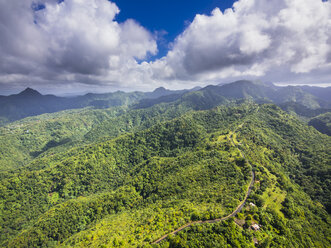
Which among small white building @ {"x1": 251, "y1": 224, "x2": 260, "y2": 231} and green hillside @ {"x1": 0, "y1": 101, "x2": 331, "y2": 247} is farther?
green hillside @ {"x1": 0, "y1": 101, "x2": 331, "y2": 247}

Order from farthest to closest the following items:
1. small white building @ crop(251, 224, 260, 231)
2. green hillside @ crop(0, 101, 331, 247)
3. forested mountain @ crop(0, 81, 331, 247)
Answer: green hillside @ crop(0, 101, 331, 247) → forested mountain @ crop(0, 81, 331, 247) → small white building @ crop(251, 224, 260, 231)

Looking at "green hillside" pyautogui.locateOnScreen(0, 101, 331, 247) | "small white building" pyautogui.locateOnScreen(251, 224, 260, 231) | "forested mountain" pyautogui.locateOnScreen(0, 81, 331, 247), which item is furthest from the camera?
"green hillside" pyautogui.locateOnScreen(0, 101, 331, 247)

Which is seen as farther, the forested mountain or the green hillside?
the green hillside

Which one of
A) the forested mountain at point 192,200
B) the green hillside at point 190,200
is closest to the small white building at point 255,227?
the forested mountain at point 192,200

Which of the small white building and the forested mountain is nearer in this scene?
the small white building

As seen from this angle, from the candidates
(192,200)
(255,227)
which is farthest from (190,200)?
(255,227)

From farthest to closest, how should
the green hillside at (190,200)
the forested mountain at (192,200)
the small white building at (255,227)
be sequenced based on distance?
the green hillside at (190,200) < the forested mountain at (192,200) < the small white building at (255,227)

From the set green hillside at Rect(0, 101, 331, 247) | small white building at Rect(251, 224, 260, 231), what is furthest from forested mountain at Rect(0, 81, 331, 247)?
small white building at Rect(251, 224, 260, 231)

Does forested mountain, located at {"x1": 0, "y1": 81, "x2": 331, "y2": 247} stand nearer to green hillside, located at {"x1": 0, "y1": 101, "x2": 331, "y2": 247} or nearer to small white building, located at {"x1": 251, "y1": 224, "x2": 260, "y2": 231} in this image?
green hillside, located at {"x1": 0, "y1": 101, "x2": 331, "y2": 247}

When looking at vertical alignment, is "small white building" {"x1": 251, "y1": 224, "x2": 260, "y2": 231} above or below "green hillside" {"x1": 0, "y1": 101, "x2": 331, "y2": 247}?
above

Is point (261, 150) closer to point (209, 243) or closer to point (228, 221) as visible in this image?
point (228, 221)

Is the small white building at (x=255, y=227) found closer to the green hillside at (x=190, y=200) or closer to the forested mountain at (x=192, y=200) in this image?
the forested mountain at (x=192, y=200)

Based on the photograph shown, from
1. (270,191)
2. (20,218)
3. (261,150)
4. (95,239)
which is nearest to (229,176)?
(270,191)
